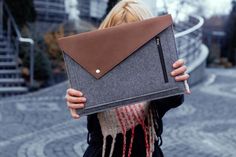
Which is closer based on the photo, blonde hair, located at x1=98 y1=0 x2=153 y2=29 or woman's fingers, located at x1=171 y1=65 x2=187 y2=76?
woman's fingers, located at x1=171 y1=65 x2=187 y2=76

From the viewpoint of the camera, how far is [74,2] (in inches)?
761

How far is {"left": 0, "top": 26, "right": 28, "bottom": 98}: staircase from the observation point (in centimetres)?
1194

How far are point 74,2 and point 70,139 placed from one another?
494 inches

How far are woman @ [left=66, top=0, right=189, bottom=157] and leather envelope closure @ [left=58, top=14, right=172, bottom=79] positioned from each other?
0.13m

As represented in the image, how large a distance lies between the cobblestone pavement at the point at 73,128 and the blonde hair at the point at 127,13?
4261 millimetres

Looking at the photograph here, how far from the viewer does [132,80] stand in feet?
7.14

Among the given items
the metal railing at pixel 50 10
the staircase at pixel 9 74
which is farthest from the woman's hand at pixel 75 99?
the metal railing at pixel 50 10

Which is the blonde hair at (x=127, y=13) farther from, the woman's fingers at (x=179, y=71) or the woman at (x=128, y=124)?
the woman's fingers at (x=179, y=71)

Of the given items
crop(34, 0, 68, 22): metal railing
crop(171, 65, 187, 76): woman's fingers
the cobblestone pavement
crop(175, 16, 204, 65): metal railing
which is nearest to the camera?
crop(171, 65, 187, 76): woman's fingers

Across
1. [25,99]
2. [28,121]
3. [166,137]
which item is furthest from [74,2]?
[166,137]

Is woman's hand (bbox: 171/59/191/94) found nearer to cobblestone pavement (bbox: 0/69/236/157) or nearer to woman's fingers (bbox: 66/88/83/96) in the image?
woman's fingers (bbox: 66/88/83/96)

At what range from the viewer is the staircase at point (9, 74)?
11.9m

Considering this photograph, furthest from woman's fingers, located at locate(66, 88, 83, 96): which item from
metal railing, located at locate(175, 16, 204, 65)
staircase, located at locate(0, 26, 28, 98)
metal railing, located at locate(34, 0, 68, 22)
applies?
metal railing, located at locate(34, 0, 68, 22)

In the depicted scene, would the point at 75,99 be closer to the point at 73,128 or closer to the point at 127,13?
the point at 127,13
